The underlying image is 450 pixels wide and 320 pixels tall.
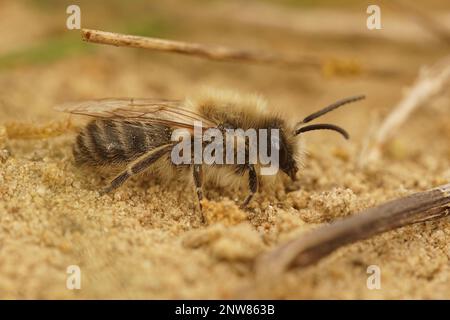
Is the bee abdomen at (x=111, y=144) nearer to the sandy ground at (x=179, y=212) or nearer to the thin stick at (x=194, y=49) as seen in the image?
the sandy ground at (x=179, y=212)

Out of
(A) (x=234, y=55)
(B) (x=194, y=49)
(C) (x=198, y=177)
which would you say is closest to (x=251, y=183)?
(C) (x=198, y=177)

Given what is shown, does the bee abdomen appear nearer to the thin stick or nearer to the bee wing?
the bee wing

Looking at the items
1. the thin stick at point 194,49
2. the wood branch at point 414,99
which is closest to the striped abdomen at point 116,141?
the thin stick at point 194,49

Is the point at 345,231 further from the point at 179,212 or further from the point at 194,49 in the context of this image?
the point at 194,49

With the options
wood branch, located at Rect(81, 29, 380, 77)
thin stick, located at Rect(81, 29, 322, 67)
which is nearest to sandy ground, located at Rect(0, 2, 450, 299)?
wood branch, located at Rect(81, 29, 380, 77)

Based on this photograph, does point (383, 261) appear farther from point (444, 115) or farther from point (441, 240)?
point (444, 115)

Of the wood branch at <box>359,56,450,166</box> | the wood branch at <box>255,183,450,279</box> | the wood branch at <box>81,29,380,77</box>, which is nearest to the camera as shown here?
the wood branch at <box>255,183,450,279</box>
